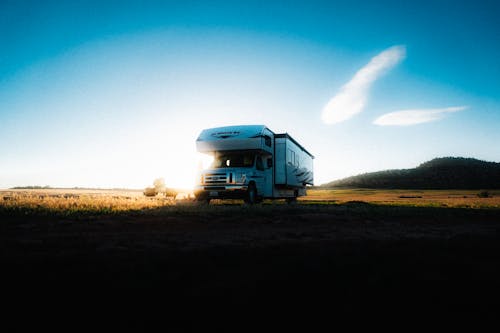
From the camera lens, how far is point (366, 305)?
2.64 m

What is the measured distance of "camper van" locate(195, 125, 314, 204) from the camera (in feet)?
53.2

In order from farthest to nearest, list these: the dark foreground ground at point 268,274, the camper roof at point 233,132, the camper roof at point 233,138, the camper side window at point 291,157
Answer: the camper side window at point 291,157 < the camper roof at point 233,132 < the camper roof at point 233,138 < the dark foreground ground at point 268,274

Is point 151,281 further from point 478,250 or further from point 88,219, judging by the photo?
point 88,219

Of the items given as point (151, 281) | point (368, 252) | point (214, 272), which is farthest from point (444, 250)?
point (151, 281)

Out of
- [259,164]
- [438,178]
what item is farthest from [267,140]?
[438,178]

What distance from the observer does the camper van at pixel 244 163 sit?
16203mm

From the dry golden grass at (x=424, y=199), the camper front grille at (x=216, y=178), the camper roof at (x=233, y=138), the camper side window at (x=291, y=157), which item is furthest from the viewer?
the dry golden grass at (x=424, y=199)

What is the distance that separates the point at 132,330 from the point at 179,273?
1.06 m

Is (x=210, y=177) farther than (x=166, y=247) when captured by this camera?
Yes

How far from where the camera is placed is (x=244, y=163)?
54.9 ft

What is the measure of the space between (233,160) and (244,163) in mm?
655

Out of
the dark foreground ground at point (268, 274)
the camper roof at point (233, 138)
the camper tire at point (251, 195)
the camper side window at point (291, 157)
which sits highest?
the camper roof at point (233, 138)

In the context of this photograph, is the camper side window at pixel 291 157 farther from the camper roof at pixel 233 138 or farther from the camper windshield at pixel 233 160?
the camper windshield at pixel 233 160

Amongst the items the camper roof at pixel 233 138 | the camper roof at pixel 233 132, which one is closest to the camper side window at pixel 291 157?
the camper roof at pixel 233 138
